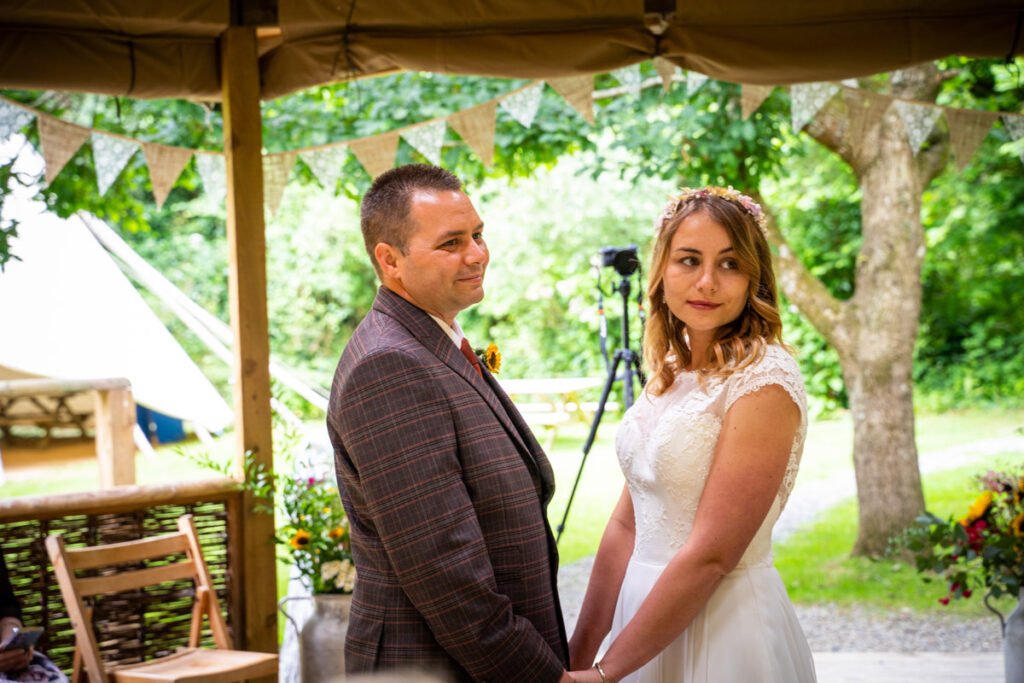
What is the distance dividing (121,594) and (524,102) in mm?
2288

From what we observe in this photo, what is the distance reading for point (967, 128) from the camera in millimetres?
3924

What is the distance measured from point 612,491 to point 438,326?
8226 mm

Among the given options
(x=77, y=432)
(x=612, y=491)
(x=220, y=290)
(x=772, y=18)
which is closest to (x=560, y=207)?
(x=612, y=491)

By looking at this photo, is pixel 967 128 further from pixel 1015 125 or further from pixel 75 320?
pixel 75 320

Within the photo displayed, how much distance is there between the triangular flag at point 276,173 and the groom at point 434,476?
226 centimetres

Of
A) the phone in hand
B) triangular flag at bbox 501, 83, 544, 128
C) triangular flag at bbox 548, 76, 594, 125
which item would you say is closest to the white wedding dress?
the phone in hand

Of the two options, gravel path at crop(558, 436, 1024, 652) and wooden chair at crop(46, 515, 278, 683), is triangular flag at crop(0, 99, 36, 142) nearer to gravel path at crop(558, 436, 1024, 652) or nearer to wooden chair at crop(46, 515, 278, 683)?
wooden chair at crop(46, 515, 278, 683)

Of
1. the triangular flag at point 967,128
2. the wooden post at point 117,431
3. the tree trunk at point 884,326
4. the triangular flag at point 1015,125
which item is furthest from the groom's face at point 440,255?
the tree trunk at point 884,326

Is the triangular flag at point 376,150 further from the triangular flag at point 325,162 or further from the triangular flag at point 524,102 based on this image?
the triangular flag at point 524,102

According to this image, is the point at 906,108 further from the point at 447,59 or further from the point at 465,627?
the point at 465,627

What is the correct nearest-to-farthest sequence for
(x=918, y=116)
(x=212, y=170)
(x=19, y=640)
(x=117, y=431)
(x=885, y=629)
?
(x=19, y=640)
(x=918, y=116)
(x=212, y=170)
(x=117, y=431)
(x=885, y=629)

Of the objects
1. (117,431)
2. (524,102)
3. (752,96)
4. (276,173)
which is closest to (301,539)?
(276,173)

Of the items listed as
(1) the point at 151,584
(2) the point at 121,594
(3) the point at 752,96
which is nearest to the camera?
(1) the point at 151,584

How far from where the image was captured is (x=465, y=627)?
1629 mm
